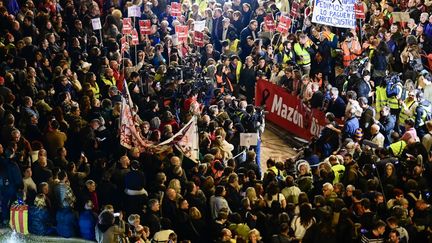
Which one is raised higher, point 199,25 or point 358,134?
point 199,25

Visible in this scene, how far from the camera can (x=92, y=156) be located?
719 inches

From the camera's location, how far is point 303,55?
25.1m

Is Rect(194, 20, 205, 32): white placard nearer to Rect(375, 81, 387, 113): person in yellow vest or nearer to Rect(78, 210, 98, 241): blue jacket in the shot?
Rect(375, 81, 387, 113): person in yellow vest

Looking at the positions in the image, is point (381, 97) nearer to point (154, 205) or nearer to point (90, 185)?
point (154, 205)

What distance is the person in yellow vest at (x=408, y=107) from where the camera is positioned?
71.5 feet

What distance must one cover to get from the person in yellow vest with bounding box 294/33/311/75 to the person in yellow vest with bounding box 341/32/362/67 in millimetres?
981

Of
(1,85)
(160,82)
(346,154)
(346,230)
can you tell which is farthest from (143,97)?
(346,230)

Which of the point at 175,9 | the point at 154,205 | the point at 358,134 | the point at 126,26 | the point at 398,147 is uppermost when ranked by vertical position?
the point at 126,26

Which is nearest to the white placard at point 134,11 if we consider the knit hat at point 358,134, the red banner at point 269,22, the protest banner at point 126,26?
the protest banner at point 126,26

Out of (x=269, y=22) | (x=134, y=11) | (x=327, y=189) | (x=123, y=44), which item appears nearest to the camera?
(x=327, y=189)

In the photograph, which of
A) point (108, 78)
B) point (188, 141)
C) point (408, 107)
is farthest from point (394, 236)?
point (108, 78)

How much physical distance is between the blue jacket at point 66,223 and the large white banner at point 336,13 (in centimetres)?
1042

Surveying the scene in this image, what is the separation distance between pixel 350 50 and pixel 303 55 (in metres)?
1.33

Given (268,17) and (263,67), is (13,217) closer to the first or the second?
(263,67)
